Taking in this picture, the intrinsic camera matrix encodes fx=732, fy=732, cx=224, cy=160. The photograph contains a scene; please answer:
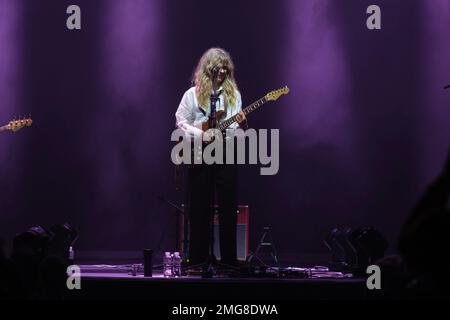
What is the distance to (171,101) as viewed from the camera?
9.34 m

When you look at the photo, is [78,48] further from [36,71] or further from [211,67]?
[211,67]

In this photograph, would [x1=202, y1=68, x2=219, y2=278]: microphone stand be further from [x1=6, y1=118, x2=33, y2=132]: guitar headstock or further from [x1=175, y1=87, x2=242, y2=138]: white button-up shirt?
[x1=6, y1=118, x2=33, y2=132]: guitar headstock

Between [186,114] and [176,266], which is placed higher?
[186,114]

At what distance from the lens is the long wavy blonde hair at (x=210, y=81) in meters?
6.71

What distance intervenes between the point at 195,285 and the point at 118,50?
4455 millimetres

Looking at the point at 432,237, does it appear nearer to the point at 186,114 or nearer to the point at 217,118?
the point at 217,118

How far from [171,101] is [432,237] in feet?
23.5

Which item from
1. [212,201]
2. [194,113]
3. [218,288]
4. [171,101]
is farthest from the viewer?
[171,101]

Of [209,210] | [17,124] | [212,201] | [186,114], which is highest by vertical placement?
[186,114]

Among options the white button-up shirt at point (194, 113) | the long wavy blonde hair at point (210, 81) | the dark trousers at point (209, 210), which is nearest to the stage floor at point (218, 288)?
the dark trousers at point (209, 210)

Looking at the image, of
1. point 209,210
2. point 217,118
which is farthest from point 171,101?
point 209,210

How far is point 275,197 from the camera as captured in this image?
9406mm

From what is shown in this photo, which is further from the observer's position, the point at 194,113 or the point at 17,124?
the point at 17,124

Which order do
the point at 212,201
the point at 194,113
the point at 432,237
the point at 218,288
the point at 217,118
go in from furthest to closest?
the point at 194,113 → the point at 217,118 → the point at 212,201 → the point at 218,288 → the point at 432,237
